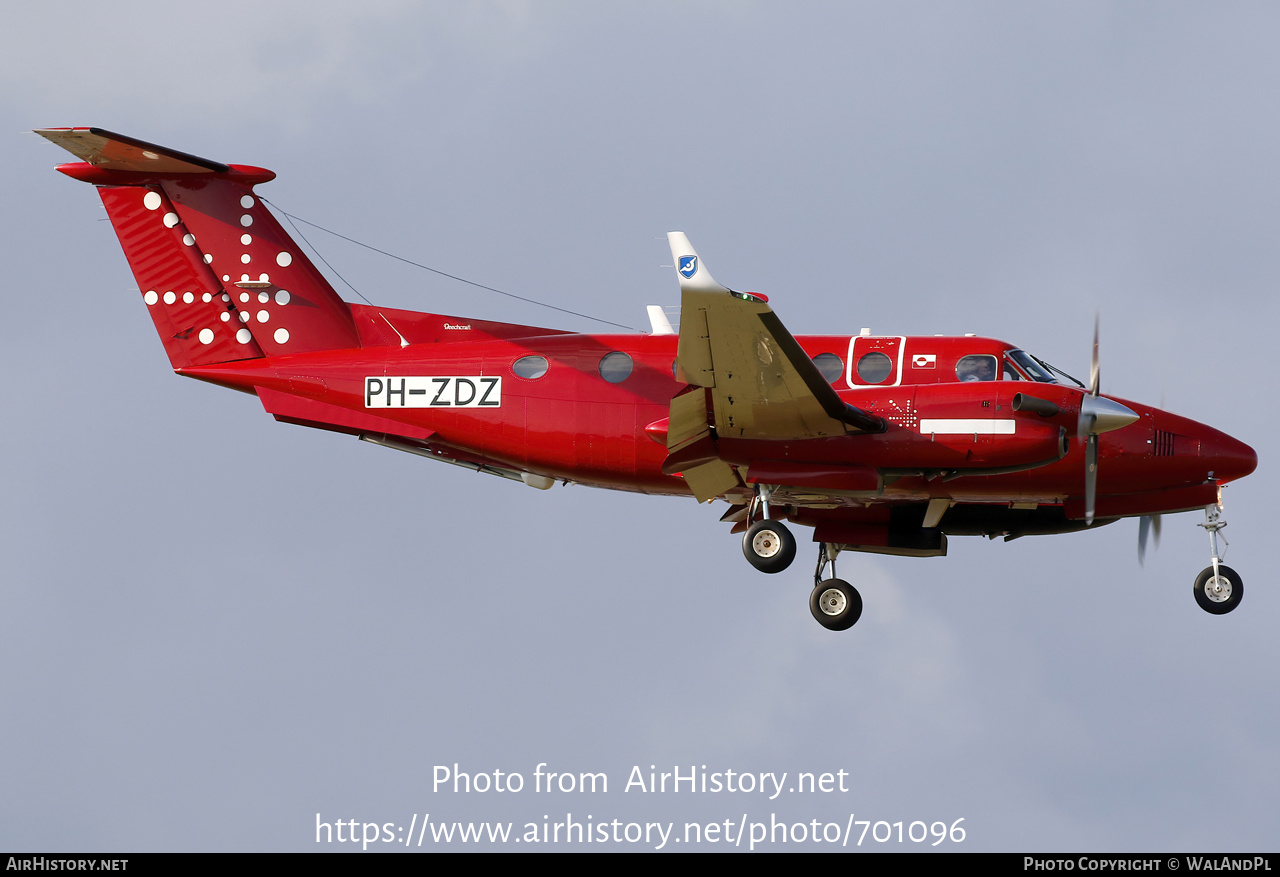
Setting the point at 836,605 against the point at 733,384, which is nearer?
the point at 733,384

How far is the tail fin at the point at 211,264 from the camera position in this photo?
79.5 ft

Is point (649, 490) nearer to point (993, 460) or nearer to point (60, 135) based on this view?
point (993, 460)

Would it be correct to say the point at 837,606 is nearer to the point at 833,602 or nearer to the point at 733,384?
the point at 833,602

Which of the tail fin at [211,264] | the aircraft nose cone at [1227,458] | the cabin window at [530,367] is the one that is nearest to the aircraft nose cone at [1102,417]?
the aircraft nose cone at [1227,458]

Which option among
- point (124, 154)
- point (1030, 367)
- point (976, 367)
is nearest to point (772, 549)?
point (976, 367)

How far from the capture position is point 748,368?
66.1 feet

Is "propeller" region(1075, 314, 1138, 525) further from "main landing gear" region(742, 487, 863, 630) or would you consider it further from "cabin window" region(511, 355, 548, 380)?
"cabin window" region(511, 355, 548, 380)

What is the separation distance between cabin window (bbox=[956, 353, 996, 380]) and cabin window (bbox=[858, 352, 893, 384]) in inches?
38.7

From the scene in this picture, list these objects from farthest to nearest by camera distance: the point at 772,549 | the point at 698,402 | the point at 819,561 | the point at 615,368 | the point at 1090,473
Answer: the point at 819,561, the point at 615,368, the point at 1090,473, the point at 772,549, the point at 698,402

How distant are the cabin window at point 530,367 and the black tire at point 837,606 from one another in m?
5.40

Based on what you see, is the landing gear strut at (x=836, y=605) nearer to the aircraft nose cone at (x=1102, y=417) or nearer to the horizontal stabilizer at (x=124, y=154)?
the aircraft nose cone at (x=1102, y=417)

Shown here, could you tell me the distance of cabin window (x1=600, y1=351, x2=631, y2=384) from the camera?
22797 millimetres

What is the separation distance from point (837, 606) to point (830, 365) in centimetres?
378

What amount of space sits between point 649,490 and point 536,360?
101 inches
